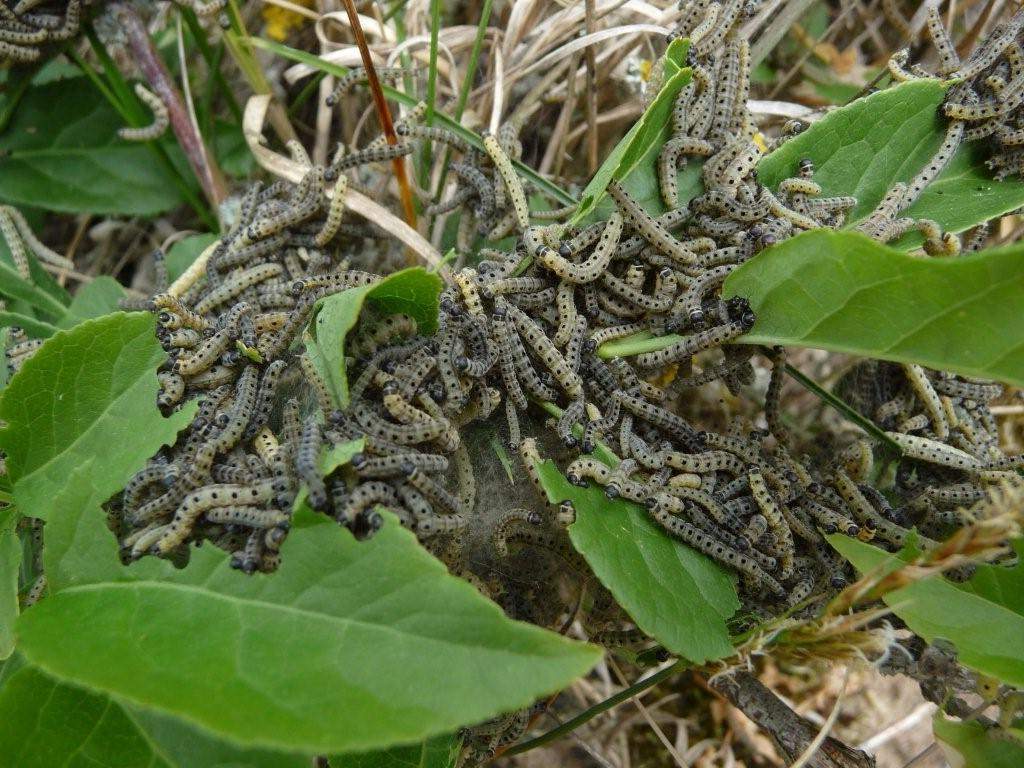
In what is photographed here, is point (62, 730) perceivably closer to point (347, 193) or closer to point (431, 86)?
point (347, 193)

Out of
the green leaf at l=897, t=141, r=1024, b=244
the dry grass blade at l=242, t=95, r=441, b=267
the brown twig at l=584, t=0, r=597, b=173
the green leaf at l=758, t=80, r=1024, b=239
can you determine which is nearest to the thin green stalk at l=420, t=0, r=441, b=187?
the dry grass blade at l=242, t=95, r=441, b=267

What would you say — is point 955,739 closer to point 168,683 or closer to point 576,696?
point 576,696

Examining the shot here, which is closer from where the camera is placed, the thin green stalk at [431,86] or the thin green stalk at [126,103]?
the thin green stalk at [431,86]

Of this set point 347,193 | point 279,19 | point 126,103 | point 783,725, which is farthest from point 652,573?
point 279,19

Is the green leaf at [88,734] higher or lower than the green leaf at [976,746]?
lower

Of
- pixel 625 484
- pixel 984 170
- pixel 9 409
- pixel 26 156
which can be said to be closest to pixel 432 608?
pixel 625 484

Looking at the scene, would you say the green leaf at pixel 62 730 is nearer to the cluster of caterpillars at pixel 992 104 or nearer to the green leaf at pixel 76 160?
the green leaf at pixel 76 160

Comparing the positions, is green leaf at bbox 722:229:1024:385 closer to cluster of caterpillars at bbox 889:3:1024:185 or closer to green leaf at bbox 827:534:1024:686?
green leaf at bbox 827:534:1024:686

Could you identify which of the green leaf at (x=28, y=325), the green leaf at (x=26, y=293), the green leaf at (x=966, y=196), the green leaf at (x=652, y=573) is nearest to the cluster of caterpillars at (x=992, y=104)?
the green leaf at (x=966, y=196)
